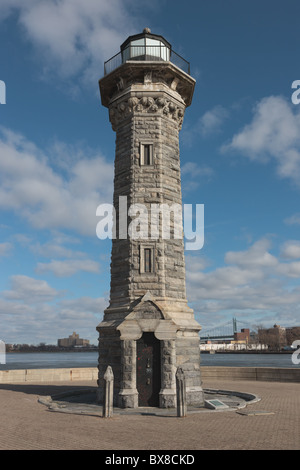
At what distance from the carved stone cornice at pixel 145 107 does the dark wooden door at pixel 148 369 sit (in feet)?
32.4

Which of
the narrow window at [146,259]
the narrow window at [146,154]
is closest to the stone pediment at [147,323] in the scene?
the narrow window at [146,259]

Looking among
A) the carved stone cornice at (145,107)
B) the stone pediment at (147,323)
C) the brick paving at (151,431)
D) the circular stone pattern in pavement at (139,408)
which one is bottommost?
the circular stone pattern in pavement at (139,408)

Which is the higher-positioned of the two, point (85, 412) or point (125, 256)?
point (125, 256)

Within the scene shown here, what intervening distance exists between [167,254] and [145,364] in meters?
4.40

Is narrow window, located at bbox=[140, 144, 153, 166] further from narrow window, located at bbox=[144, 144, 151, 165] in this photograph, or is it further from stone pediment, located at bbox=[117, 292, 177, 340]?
stone pediment, located at bbox=[117, 292, 177, 340]

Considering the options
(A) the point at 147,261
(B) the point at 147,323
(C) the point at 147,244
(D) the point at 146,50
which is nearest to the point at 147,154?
(C) the point at 147,244

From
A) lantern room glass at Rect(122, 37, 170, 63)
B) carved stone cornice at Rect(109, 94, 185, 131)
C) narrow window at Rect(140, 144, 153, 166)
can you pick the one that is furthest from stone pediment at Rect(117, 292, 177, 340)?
lantern room glass at Rect(122, 37, 170, 63)

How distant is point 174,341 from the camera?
1375 centimetres

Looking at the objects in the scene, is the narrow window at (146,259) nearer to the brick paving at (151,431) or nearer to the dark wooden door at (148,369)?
the dark wooden door at (148,369)

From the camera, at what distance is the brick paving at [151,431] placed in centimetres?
808
